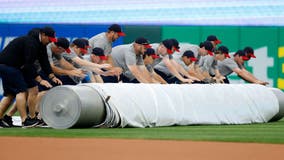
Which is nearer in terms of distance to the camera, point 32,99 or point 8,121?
point 8,121

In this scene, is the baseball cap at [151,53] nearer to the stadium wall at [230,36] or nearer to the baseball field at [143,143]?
the baseball field at [143,143]

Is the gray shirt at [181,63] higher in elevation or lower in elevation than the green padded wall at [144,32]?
lower

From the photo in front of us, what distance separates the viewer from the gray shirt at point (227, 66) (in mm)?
24766

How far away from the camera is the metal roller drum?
16.4 meters

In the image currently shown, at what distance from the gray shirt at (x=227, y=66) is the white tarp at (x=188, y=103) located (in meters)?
3.37

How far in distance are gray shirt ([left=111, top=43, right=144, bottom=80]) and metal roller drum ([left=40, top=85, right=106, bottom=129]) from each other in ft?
12.6

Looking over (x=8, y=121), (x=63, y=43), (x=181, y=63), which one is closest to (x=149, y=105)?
(x=63, y=43)

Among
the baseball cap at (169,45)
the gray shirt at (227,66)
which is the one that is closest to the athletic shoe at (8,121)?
the baseball cap at (169,45)

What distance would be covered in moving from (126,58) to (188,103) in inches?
103

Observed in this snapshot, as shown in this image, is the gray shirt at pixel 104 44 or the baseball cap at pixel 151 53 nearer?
the gray shirt at pixel 104 44

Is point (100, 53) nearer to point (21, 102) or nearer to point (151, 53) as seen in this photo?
point (151, 53)

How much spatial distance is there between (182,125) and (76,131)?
3.39m

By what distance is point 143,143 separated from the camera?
1300cm

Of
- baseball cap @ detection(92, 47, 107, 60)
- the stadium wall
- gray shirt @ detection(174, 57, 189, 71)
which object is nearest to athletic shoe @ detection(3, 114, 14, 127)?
baseball cap @ detection(92, 47, 107, 60)
